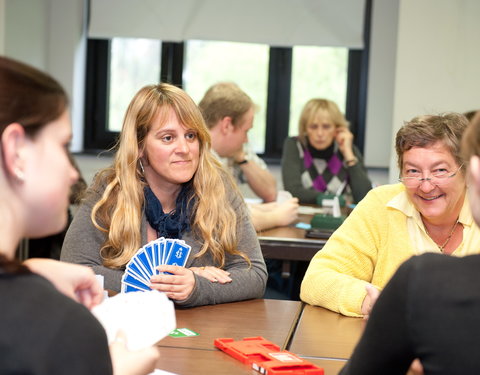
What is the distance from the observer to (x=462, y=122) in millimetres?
2695

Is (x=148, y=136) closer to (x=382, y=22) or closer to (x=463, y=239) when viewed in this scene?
(x=463, y=239)

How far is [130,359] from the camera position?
4.58ft

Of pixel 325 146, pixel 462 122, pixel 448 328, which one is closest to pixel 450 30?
pixel 325 146

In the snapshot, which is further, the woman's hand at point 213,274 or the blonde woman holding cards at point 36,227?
the woman's hand at point 213,274

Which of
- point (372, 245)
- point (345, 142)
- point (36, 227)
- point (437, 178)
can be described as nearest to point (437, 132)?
point (437, 178)

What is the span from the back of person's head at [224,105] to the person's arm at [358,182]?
5.00 feet

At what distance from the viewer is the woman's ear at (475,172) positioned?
127cm

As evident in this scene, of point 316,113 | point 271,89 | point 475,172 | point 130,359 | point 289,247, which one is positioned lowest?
point 289,247

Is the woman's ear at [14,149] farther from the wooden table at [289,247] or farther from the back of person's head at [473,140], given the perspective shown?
the wooden table at [289,247]

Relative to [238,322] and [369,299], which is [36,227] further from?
[369,299]

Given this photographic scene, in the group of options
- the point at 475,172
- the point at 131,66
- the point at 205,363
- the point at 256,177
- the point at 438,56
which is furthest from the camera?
the point at 131,66

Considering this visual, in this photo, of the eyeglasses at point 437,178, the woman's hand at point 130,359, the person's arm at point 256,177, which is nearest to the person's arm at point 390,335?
the woman's hand at point 130,359

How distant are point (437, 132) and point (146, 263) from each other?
1088 mm

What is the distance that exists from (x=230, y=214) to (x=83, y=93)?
4.92 meters
